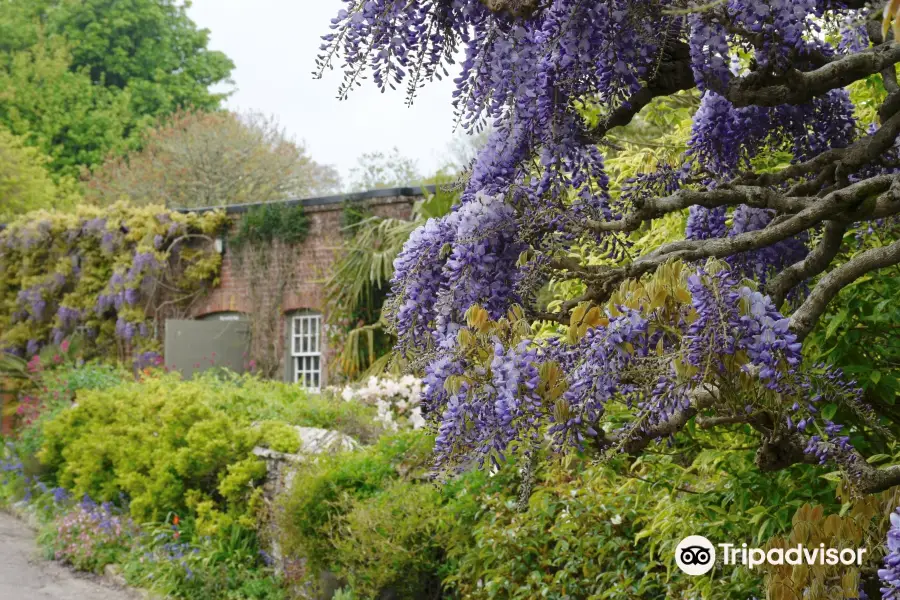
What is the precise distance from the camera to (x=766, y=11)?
2.54m

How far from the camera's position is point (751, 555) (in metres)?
3.20

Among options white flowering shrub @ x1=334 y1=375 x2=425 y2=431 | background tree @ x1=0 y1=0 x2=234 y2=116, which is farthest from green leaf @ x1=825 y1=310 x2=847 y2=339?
background tree @ x1=0 y1=0 x2=234 y2=116

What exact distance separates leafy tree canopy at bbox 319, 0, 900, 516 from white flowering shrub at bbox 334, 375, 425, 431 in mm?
5091

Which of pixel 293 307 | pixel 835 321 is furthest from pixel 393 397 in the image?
pixel 835 321

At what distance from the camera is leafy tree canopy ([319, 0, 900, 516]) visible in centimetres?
218

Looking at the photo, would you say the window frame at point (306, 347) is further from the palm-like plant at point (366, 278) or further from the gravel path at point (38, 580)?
the gravel path at point (38, 580)

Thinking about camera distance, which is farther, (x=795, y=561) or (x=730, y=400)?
(x=795, y=561)

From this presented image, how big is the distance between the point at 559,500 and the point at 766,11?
8.82ft

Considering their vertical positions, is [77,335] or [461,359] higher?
[461,359]

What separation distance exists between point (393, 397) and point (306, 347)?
4700 millimetres

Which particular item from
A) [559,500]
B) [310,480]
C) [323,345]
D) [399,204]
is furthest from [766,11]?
[323,345]

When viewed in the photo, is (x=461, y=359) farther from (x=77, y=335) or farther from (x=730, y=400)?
(x=77, y=335)

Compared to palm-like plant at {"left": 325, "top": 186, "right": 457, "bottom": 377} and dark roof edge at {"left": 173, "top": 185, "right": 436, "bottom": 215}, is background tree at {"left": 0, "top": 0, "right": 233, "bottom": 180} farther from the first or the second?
palm-like plant at {"left": 325, "top": 186, "right": 457, "bottom": 377}

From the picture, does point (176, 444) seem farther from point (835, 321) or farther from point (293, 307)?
point (835, 321)
